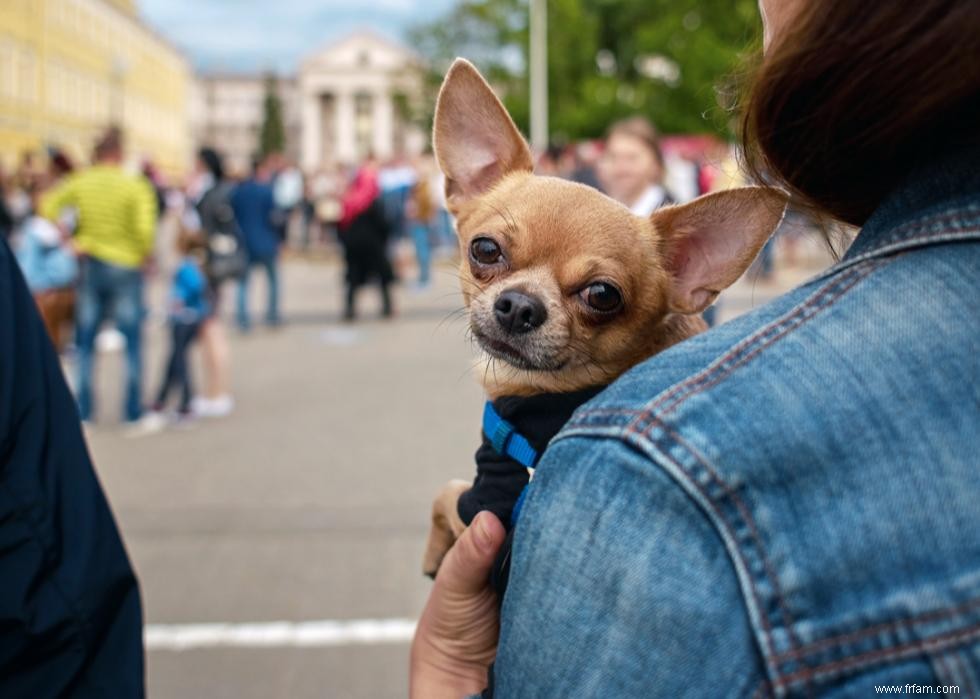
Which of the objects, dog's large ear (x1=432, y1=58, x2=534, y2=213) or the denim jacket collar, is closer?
the denim jacket collar

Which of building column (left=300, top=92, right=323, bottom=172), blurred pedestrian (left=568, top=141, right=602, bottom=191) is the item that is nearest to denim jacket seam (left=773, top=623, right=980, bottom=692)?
blurred pedestrian (left=568, top=141, right=602, bottom=191)

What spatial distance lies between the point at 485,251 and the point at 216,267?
790cm

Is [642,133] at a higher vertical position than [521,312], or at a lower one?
higher

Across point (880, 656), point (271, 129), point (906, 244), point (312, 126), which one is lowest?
point (880, 656)

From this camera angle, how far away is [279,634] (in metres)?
4.34

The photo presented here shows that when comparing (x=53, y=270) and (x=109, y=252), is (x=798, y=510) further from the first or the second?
(x=53, y=270)

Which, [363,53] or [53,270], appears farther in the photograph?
[363,53]

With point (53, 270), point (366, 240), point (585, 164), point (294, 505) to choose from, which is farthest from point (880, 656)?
point (585, 164)

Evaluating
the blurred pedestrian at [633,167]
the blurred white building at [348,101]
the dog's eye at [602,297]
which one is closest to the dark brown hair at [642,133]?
the blurred pedestrian at [633,167]

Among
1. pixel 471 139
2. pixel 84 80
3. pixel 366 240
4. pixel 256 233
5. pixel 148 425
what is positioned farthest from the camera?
pixel 84 80

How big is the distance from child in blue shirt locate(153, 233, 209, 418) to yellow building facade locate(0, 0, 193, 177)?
3141cm

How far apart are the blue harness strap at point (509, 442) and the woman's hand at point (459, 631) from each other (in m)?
0.21

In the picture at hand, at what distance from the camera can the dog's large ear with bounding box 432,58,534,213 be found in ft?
7.12

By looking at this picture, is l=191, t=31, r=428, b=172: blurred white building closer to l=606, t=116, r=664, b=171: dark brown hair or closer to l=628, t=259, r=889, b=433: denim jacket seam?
l=606, t=116, r=664, b=171: dark brown hair
